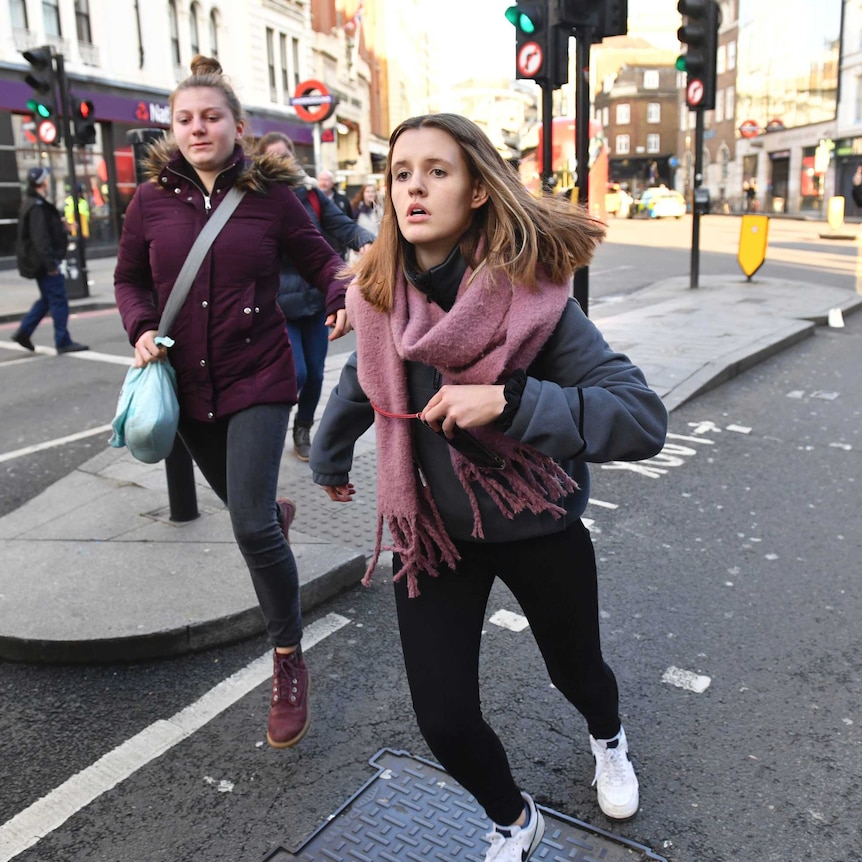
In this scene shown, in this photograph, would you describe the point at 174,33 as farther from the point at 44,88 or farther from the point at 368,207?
the point at 44,88

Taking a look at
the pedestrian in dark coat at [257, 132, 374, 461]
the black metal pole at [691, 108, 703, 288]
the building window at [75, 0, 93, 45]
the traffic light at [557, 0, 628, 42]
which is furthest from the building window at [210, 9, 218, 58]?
the pedestrian in dark coat at [257, 132, 374, 461]

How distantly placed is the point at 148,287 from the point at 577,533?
1.82 metres

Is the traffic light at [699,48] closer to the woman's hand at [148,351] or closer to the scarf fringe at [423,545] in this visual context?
the woman's hand at [148,351]

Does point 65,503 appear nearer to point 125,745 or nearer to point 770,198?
point 125,745

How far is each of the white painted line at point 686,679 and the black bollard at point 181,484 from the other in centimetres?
233

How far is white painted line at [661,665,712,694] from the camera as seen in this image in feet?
10.0

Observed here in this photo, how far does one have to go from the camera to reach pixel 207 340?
2.88 metres

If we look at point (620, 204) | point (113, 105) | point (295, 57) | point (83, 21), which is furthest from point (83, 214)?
point (620, 204)

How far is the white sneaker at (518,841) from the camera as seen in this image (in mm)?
2072

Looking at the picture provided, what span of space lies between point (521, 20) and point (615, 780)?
5538 millimetres

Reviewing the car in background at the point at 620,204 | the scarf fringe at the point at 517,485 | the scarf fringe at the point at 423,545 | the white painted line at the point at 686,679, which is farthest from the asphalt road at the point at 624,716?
the car in background at the point at 620,204

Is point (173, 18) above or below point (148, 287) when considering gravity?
above

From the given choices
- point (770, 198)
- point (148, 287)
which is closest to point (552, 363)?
point (148, 287)

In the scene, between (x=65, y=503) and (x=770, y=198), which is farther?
(x=770, y=198)
